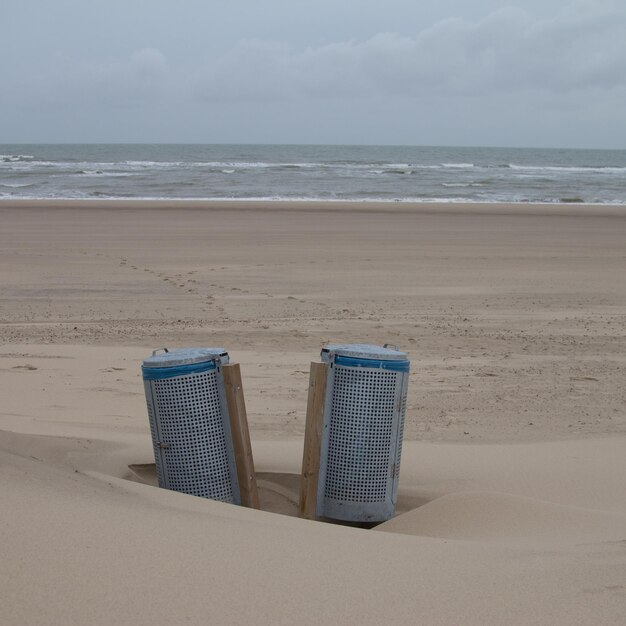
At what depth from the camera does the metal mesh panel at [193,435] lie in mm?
4277

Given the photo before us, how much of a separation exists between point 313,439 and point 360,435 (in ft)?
0.77

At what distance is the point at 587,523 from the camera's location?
4.23m

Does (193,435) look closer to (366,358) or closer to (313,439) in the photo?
(313,439)

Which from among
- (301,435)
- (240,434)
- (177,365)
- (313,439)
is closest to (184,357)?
(177,365)

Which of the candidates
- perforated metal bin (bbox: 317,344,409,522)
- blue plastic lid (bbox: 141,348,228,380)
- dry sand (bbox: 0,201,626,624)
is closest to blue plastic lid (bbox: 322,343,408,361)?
perforated metal bin (bbox: 317,344,409,522)

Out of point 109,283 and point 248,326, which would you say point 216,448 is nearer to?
point 248,326

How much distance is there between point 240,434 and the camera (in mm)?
4402

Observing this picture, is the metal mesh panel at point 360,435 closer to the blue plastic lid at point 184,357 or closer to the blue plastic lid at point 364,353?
the blue plastic lid at point 364,353

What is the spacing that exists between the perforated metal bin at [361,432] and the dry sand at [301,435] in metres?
0.22

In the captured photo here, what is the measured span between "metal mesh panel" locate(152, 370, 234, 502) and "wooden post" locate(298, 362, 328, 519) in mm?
388

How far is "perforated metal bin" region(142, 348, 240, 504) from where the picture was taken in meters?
4.27

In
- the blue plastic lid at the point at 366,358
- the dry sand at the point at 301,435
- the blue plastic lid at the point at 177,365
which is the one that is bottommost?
the dry sand at the point at 301,435

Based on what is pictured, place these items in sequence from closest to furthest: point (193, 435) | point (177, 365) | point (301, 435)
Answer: point (177, 365) → point (193, 435) → point (301, 435)

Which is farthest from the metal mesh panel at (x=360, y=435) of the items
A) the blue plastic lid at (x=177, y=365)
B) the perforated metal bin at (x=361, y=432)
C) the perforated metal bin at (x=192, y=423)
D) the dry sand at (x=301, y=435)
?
the blue plastic lid at (x=177, y=365)
